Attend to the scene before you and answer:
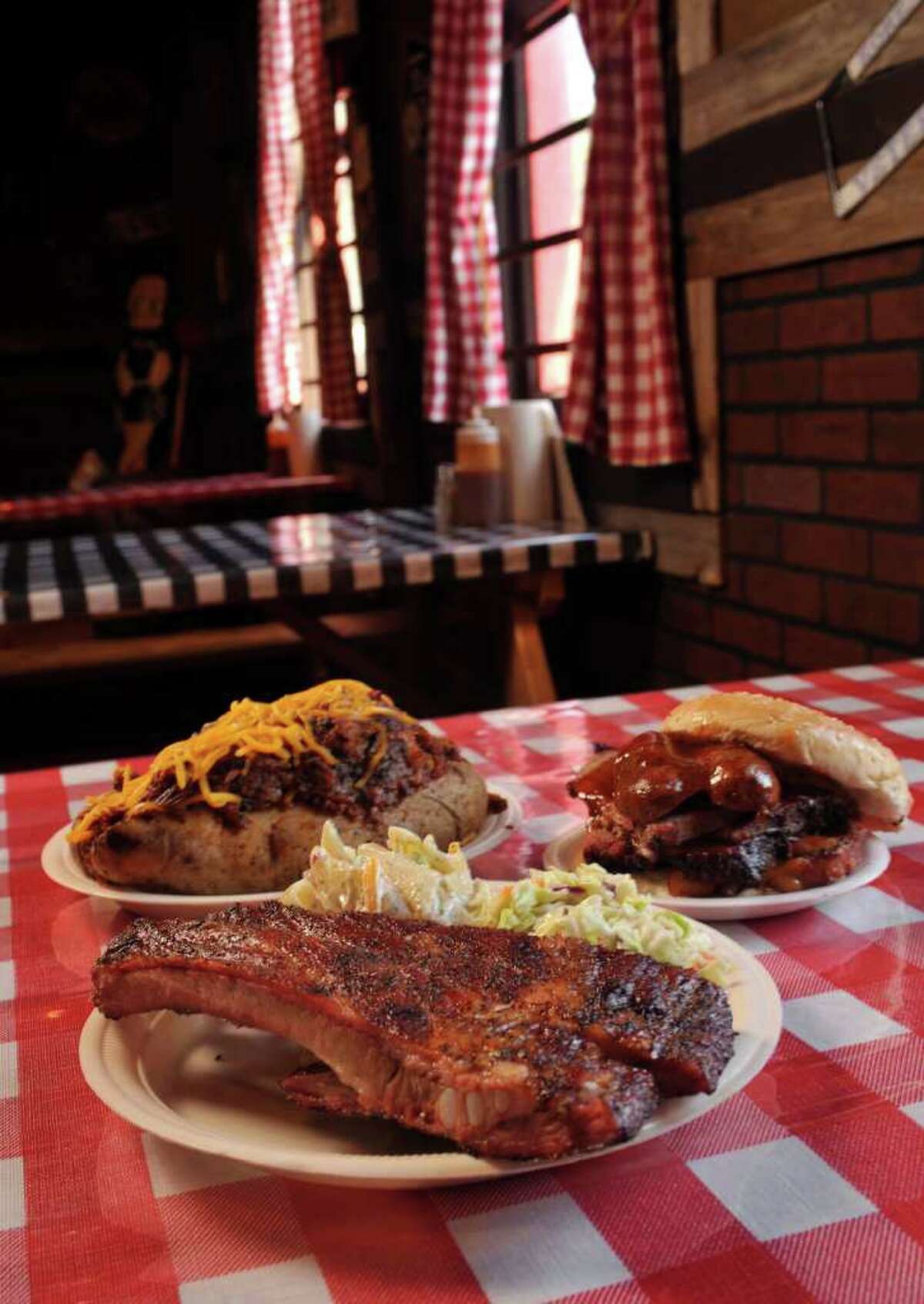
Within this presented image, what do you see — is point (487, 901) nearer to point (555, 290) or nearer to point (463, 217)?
point (555, 290)

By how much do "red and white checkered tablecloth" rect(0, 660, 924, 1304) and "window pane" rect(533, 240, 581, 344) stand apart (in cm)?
354

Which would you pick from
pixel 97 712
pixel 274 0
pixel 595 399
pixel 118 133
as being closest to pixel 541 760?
pixel 595 399

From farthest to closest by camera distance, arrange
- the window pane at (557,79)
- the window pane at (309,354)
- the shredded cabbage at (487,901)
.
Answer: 1. the window pane at (309,354)
2. the window pane at (557,79)
3. the shredded cabbage at (487,901)

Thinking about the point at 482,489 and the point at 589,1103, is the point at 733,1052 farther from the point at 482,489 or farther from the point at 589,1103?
the point at 482,489

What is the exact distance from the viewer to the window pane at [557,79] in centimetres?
394

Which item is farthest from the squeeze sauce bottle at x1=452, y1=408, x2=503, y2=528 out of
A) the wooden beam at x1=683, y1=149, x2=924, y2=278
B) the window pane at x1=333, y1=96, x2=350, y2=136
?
the window pane at x1=333, y1=96, x2=350, y2=136

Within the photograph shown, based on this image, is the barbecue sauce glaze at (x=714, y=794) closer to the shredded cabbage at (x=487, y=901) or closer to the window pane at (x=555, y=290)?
the shredded cabbage at (x=487, y=901)

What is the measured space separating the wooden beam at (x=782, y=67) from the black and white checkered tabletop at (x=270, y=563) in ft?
3.40

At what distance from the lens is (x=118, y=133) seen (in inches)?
337

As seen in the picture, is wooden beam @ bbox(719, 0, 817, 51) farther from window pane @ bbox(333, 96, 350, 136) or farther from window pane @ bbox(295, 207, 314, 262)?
window pane @ bbox(295, 207, 314, 262)

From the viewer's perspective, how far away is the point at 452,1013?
67cm

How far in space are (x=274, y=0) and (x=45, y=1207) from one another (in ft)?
23.3

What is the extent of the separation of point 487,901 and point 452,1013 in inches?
7.4

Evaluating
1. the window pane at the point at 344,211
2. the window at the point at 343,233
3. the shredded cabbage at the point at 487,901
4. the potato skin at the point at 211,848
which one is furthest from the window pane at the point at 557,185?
the shredded cabbage at the point at 487,901
